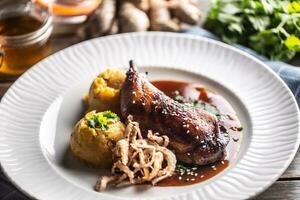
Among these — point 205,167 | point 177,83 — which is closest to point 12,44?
point 177,83

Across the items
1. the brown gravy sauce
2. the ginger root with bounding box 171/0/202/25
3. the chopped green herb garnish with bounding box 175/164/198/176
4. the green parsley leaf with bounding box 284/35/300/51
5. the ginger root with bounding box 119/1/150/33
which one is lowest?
the chopped green herb garnish with bounding box 175/164/198/176

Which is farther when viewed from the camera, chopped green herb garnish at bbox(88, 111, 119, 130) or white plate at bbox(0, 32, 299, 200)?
chopped green herb garnish at bbox(88, 111, 119, 130)

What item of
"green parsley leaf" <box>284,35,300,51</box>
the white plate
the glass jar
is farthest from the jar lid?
"green parsley leaf" <box>284,35,300,51</box>

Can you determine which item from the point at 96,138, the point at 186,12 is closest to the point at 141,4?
the point at 186,12

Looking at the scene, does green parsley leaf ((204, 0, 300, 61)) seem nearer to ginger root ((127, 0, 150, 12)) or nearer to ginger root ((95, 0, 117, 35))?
ginger root ((127, 0, 150, 12))

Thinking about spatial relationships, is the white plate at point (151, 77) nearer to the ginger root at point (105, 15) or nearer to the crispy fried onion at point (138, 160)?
the crispy fried onion at point (138, 160)

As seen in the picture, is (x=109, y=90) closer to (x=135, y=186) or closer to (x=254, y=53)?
(x=135, y=186)
